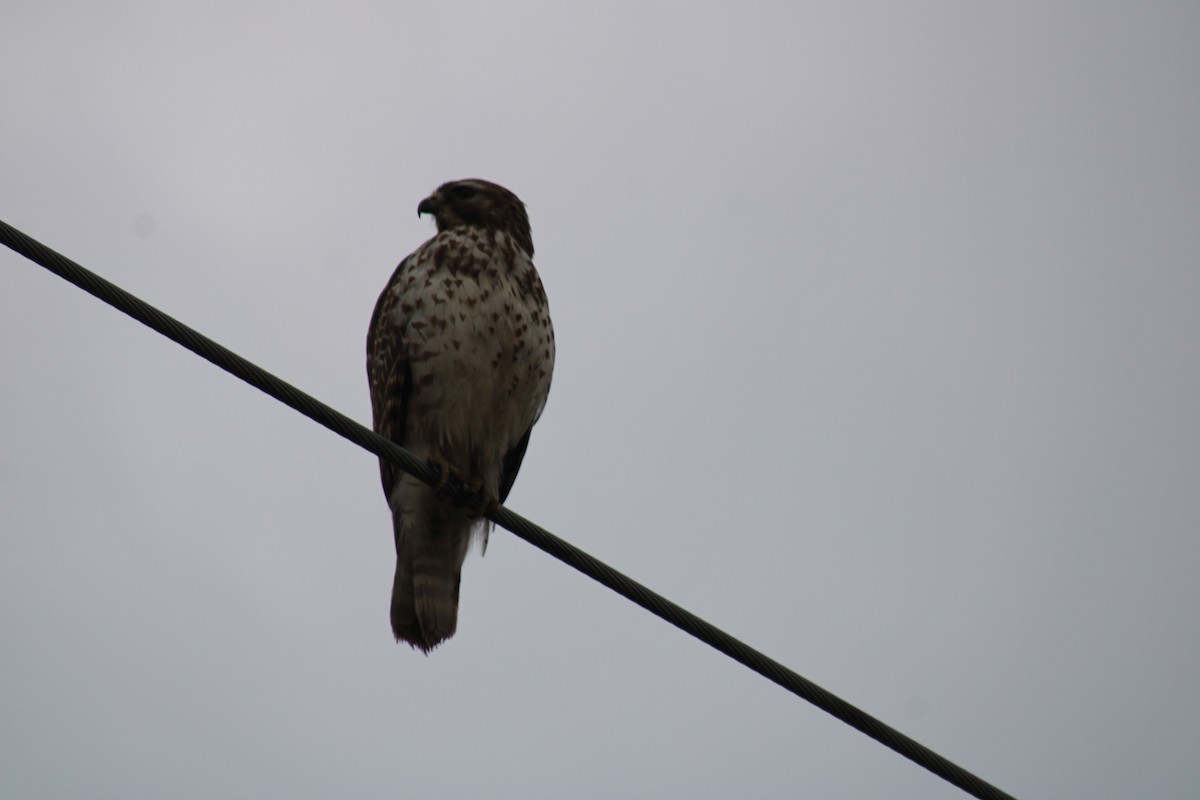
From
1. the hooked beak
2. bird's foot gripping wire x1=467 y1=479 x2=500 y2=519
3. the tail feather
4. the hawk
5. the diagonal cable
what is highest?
the hooked beak

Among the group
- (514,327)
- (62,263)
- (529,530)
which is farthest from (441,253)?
(62,263)

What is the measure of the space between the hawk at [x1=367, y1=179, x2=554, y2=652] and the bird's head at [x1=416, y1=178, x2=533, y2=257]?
0.74 feet

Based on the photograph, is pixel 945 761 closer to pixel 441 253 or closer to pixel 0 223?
pixel 0 223

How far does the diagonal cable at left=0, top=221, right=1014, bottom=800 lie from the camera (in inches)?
134

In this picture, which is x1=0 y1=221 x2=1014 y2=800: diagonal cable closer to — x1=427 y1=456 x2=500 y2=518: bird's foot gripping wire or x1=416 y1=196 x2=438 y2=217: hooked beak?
x1=427 y1=456 x2=500 y2=518: bird's foot gripping wire

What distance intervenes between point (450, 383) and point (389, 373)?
15.1 inches

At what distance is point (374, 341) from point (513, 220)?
855 mm

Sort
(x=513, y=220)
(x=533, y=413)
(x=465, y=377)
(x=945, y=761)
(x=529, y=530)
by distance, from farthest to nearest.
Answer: (x=513, y=220) → (x=533, y=413) → (x=465, y=377) → (x=529, y=530) → (x=945, y=761)

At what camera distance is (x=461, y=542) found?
237 inches

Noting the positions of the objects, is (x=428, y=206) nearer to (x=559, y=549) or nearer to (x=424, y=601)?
(x=424, y=601)

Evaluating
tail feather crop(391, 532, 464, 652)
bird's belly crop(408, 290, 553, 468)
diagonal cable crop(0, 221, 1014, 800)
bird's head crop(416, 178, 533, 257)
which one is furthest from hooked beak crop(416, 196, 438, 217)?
diagonal cable crop(0, 221, 1014, 800)

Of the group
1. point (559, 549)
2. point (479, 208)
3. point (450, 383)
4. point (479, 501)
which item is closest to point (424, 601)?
point (479, 501)

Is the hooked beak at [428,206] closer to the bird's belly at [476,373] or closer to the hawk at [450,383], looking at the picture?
the hawk at [450,383]

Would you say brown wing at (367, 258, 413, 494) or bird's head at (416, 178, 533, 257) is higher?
bird's head at (416, 178, 533, 257)
